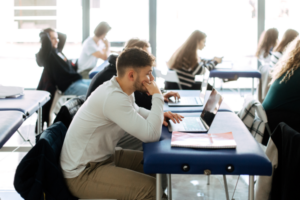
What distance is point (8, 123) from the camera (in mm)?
1778

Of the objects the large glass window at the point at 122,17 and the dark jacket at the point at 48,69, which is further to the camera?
the large glass window at the point at 122,17

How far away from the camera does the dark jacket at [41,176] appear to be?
1297 mm

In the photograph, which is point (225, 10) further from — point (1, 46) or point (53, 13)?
point (1, 46)

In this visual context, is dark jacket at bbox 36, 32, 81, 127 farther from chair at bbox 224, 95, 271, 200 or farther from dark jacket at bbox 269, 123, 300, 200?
dark jacket at bbox 269, 123, 300, 200

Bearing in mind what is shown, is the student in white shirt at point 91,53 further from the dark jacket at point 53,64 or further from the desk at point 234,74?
the desk at point 234,74

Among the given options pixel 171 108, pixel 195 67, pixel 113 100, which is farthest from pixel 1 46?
pixel 113 100

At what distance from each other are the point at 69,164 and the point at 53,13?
5164mm

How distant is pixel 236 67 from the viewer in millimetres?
4512

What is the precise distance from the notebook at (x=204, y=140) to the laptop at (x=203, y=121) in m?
0.10

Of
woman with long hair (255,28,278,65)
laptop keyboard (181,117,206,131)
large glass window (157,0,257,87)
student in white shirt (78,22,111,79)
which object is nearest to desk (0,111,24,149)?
laptop keyboard (181,117,206,131)

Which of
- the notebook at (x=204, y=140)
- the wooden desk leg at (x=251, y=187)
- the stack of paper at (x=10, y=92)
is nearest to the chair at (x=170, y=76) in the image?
the stack of paper at (x=10, y=92)

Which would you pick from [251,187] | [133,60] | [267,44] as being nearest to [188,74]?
[267,44]

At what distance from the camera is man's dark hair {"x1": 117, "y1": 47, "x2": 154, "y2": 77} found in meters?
1.56

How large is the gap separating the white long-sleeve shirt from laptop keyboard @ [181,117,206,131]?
20cm
